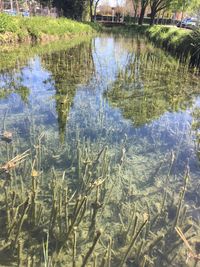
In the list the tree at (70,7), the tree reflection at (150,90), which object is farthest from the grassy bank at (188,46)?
the tree at (70,7)

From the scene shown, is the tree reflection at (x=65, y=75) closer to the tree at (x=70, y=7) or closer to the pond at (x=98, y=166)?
the pond at (x=98, y=166)

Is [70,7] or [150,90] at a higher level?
[150,90]

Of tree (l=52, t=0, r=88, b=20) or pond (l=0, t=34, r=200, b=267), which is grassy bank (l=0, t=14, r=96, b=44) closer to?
pond (l=0, t=34, r=200, b=267)

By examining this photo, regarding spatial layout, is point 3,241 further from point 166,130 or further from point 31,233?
point 166,130

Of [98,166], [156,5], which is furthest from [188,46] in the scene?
[156,5]

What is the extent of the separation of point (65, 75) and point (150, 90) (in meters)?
2.77

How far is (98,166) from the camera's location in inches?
166

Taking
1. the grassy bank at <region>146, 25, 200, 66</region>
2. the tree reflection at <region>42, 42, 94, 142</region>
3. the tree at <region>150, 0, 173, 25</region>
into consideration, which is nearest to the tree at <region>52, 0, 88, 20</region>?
the tree at <region>150, 0, 173, 25</region>

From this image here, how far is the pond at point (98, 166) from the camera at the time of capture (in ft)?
9.43

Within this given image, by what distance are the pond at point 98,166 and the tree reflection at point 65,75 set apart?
0.11 feet

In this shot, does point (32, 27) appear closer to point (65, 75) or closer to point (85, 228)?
point (65, 75)

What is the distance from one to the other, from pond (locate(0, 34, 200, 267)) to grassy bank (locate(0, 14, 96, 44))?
4.68 meters

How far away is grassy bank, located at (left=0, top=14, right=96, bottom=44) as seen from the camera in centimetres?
1540

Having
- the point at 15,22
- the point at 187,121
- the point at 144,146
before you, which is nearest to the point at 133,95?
the point at 187,121
